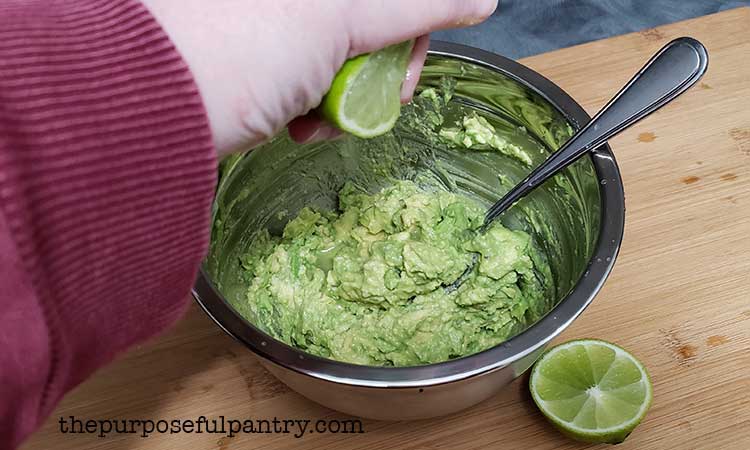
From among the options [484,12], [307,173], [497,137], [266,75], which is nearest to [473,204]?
[497,137]

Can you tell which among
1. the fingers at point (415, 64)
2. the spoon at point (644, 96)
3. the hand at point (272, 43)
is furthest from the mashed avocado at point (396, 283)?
the hand at point (272, 43)

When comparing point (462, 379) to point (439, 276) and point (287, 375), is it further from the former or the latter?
point (439, 276)

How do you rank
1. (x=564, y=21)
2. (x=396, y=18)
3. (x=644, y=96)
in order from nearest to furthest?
(x=396, y=18)
(x=644, y=96)
(x=564, y=21)

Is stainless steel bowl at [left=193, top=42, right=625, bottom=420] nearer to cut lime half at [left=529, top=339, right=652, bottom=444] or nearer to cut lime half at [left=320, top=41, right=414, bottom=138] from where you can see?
cut lime half at [left=529, top=339, right=652, bottom=444]

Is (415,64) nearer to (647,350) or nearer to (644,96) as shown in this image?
(644,96)

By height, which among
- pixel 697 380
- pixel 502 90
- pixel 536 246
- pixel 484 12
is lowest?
pixel 697 380

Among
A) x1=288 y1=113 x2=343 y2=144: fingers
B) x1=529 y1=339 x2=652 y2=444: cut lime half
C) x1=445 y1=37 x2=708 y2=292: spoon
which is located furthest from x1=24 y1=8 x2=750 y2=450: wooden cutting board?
x1=288 y1=113 x2=343 y2=144: fingers

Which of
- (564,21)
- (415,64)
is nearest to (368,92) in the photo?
(415,64)
